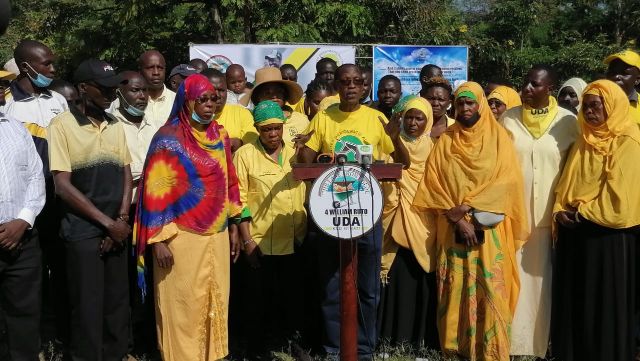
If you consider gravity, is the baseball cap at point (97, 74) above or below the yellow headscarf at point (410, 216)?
above

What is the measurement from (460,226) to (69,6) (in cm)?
1597

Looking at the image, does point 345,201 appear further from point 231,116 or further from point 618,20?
point 618,20

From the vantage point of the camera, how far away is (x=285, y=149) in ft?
16.1

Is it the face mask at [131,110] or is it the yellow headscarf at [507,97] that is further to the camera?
the yellow headscarf at [507,97]

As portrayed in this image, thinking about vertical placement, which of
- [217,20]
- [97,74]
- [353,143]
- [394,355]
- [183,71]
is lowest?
[394,355]

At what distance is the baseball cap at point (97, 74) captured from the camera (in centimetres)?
418

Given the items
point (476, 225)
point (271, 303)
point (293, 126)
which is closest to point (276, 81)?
point (293, 126)

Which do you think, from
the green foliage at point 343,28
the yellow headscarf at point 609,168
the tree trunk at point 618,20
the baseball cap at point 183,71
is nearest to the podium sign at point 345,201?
the yellow headscarf at point 609,168

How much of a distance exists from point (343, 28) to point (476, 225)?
1189cm

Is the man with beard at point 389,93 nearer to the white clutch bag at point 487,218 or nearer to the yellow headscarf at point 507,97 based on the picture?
the yellow headscarf at point 507,97

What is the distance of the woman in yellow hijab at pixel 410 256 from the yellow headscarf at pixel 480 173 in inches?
10.7

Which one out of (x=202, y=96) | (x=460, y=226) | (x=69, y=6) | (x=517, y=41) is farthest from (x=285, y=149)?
(x=517, y=41)

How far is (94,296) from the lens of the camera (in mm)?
4277

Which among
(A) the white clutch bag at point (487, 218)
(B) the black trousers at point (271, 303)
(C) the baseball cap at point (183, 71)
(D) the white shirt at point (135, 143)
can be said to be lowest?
(B) the black trousers at point (271, 303)
